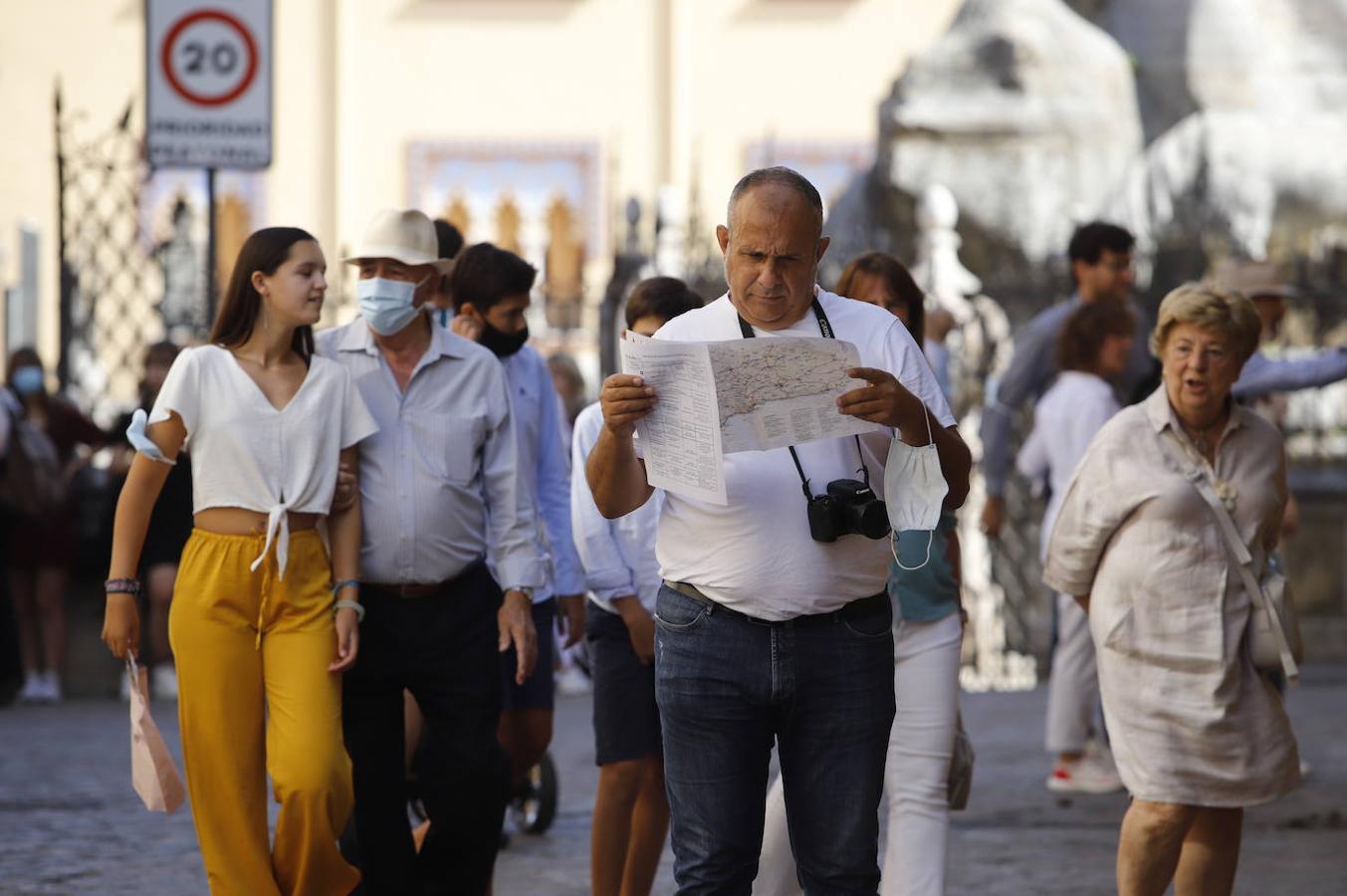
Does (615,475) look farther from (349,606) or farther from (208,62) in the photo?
(208,62)

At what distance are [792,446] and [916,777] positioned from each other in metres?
1.72

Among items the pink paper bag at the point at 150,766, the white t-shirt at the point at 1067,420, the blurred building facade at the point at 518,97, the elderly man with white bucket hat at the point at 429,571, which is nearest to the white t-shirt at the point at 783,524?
the elderly man with white bucket hat at the point at 429,571

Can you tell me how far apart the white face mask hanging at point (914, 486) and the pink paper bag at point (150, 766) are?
7.21 feet

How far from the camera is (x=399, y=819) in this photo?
628 centimetres

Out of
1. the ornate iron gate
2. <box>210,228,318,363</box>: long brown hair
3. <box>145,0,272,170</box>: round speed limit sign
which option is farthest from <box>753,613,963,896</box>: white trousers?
the ornate iron gate

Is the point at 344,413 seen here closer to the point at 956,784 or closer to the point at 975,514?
the point at 956,784

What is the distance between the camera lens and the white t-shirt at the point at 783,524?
186 inches

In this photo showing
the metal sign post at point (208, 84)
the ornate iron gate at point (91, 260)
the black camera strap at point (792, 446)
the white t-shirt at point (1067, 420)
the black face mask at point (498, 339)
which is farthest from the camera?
the ornate iron gate at point (91, 260)

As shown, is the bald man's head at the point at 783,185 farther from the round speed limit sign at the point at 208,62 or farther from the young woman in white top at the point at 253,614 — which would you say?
the round speed limit sign at the point at 208,62

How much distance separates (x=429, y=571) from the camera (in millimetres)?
6121

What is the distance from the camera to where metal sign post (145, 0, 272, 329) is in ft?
32.3

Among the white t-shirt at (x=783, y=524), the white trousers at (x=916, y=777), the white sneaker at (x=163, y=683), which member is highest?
the white t-shirt at (x=783, y=524)

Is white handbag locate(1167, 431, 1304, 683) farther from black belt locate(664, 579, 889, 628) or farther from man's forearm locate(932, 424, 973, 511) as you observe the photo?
black belt locate(664, 579, 889, 628)

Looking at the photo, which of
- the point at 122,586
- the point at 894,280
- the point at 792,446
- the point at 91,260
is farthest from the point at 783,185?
the point at 91,260
